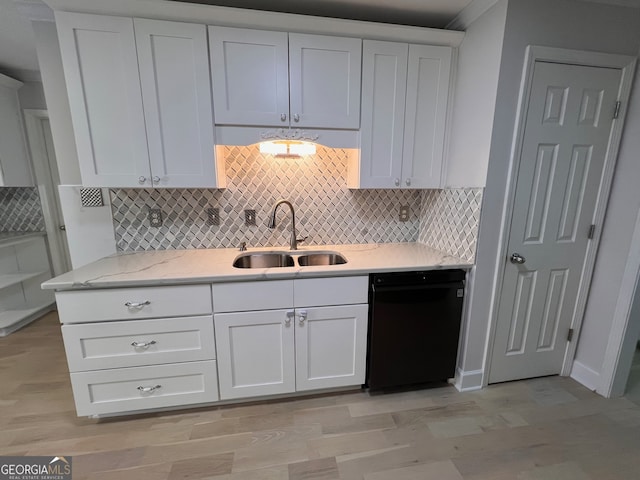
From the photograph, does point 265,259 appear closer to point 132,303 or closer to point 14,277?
point 132,303

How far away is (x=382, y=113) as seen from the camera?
5.98ft

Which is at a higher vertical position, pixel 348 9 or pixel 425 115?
pixel 348 9

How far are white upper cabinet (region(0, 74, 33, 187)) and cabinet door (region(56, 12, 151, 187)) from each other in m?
1.91

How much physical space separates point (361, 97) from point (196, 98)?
1.01 m

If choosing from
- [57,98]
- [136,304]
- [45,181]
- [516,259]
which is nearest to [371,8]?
[516,259]

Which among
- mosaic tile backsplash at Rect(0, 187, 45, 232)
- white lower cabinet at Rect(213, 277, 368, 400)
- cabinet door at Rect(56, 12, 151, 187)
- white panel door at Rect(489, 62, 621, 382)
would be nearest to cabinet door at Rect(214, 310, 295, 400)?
white lower cabinet at Rect(213, 277, 368, 400)

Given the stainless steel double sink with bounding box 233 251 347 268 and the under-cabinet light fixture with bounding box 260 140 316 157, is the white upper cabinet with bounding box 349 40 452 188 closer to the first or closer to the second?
the under-cabinet light fixture with bounding box 260 140 316 157

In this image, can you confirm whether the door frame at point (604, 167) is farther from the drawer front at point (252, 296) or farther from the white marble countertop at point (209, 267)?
the drawer front at point (252, 296)

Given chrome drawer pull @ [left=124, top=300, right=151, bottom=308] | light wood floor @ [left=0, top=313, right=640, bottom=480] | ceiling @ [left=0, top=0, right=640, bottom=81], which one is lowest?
light wood floor @ [left=0, top=313, right=640, bottom=480]

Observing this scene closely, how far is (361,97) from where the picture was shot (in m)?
1.78

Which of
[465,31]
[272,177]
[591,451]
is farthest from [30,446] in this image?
[465,31]

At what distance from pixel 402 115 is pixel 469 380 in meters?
1.89

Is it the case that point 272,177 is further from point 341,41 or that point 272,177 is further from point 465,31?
point 465,31

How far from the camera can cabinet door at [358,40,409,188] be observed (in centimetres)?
175
